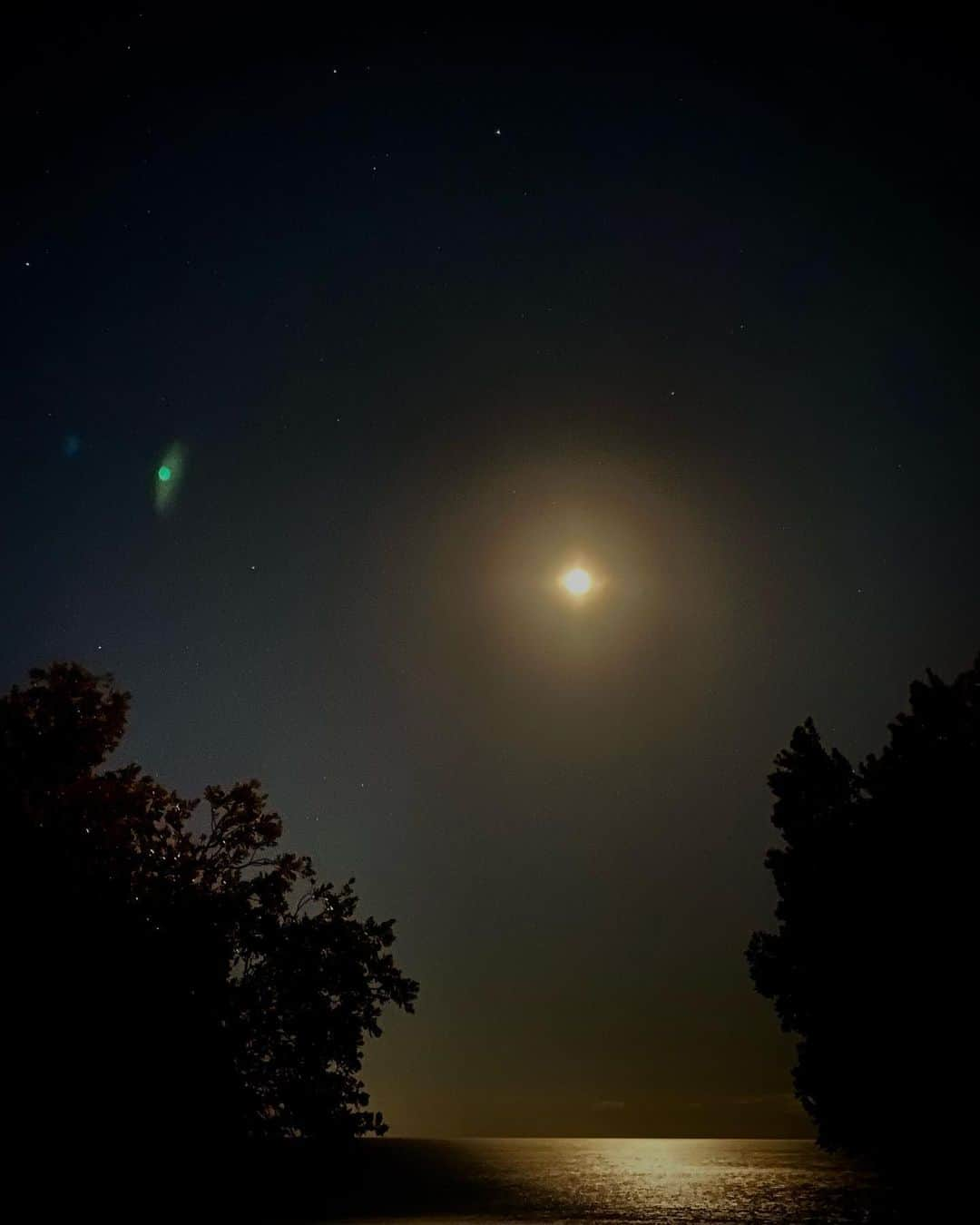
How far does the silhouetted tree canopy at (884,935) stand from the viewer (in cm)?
3347

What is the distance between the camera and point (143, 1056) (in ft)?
40.1

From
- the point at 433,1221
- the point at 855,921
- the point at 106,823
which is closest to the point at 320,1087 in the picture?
the point at 106,823

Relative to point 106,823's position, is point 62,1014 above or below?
below

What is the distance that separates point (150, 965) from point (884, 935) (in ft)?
109

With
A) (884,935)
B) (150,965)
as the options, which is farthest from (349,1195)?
(150,965)

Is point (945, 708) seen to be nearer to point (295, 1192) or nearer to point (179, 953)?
point (179, 953)

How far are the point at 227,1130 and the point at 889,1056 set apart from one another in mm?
33207

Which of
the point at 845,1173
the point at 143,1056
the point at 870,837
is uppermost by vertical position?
the point at 870,837

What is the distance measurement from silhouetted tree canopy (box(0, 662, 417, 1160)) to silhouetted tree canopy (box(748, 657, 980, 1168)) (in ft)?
91.8

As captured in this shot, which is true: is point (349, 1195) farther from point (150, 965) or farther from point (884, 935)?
point (150, 965)

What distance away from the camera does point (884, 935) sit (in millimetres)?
34469

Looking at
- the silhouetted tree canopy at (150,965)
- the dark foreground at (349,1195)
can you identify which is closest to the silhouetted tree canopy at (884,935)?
the dark foreground at (349,1195)

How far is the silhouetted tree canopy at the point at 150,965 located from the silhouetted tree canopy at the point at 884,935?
28.0 meters

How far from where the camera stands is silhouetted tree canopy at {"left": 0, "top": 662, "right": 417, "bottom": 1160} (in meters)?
11.8
